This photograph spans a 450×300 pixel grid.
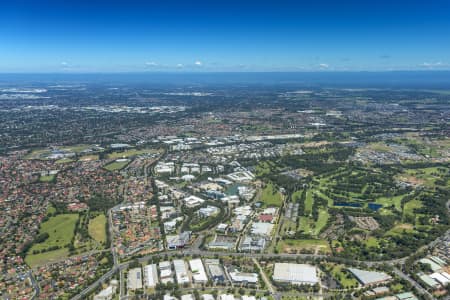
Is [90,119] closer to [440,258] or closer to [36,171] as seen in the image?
[36,171]

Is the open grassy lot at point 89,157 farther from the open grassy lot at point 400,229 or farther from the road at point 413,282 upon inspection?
the road at point 413,282

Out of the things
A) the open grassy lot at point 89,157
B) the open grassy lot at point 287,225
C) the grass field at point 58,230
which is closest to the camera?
the grass field at point 58,230

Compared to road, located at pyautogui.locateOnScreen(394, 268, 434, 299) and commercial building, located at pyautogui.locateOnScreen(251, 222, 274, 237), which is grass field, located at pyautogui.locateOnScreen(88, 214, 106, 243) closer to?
commercial building, located at pyautogui.locateOnScreen(251, 222, 274, 237)

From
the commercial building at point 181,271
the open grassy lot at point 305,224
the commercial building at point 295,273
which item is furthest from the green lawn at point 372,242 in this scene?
the commercial building at point 181,271

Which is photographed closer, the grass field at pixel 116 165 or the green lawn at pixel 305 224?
the green lawn at pixel 305 224

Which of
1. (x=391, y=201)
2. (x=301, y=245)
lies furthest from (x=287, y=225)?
(x=391, y=201)

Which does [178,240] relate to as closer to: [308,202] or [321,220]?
[321,220]

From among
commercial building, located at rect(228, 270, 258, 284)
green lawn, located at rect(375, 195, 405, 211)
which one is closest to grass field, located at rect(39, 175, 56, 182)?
commercial building, located at rect(228, 270, 258, 284)

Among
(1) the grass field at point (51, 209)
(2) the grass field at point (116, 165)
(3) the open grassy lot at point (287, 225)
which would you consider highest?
(2) the grass field at point (116, 165)
